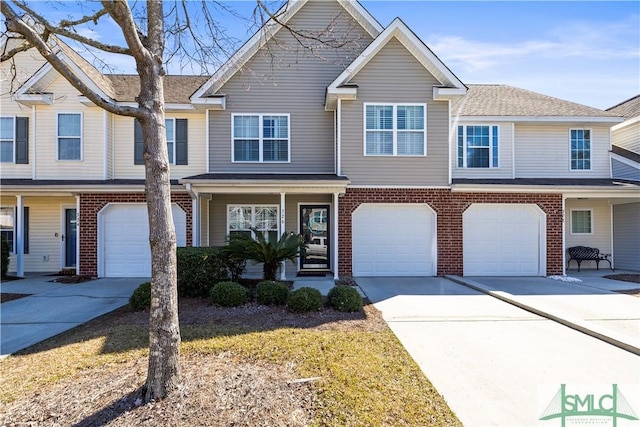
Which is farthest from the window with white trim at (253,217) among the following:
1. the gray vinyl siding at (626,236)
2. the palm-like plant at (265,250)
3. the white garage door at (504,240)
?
the gray vinyl siding at (626,236)

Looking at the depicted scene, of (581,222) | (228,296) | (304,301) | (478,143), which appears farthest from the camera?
(581,222)

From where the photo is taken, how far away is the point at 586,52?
32.1 ft

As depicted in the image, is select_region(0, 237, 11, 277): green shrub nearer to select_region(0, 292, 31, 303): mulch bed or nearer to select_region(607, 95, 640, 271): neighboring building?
select_region(0, 292, 31, 303): mulch bed

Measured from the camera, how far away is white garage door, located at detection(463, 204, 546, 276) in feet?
39.5

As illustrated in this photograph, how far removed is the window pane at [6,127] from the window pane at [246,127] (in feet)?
26.6

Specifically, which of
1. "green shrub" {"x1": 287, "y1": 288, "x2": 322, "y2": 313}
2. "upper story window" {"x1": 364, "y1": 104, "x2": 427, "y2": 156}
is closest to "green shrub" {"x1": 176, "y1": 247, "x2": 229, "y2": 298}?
"green shrub" {"x1": 287, "y1": 288, "x2": 322, "y2": 313}

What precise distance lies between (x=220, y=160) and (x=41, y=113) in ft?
21.4

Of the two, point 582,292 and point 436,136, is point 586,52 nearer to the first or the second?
point 436,136

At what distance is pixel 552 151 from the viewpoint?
14.1 metres

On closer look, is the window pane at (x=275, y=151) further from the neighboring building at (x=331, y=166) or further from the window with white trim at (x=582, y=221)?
the window with white trim at (x=582, y=221)

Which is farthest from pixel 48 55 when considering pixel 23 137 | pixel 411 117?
pixel 23 137

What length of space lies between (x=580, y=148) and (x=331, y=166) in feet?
32.1

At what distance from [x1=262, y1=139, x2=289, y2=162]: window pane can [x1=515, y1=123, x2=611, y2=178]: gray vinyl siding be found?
29.0ft

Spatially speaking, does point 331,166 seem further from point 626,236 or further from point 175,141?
point 626,236
